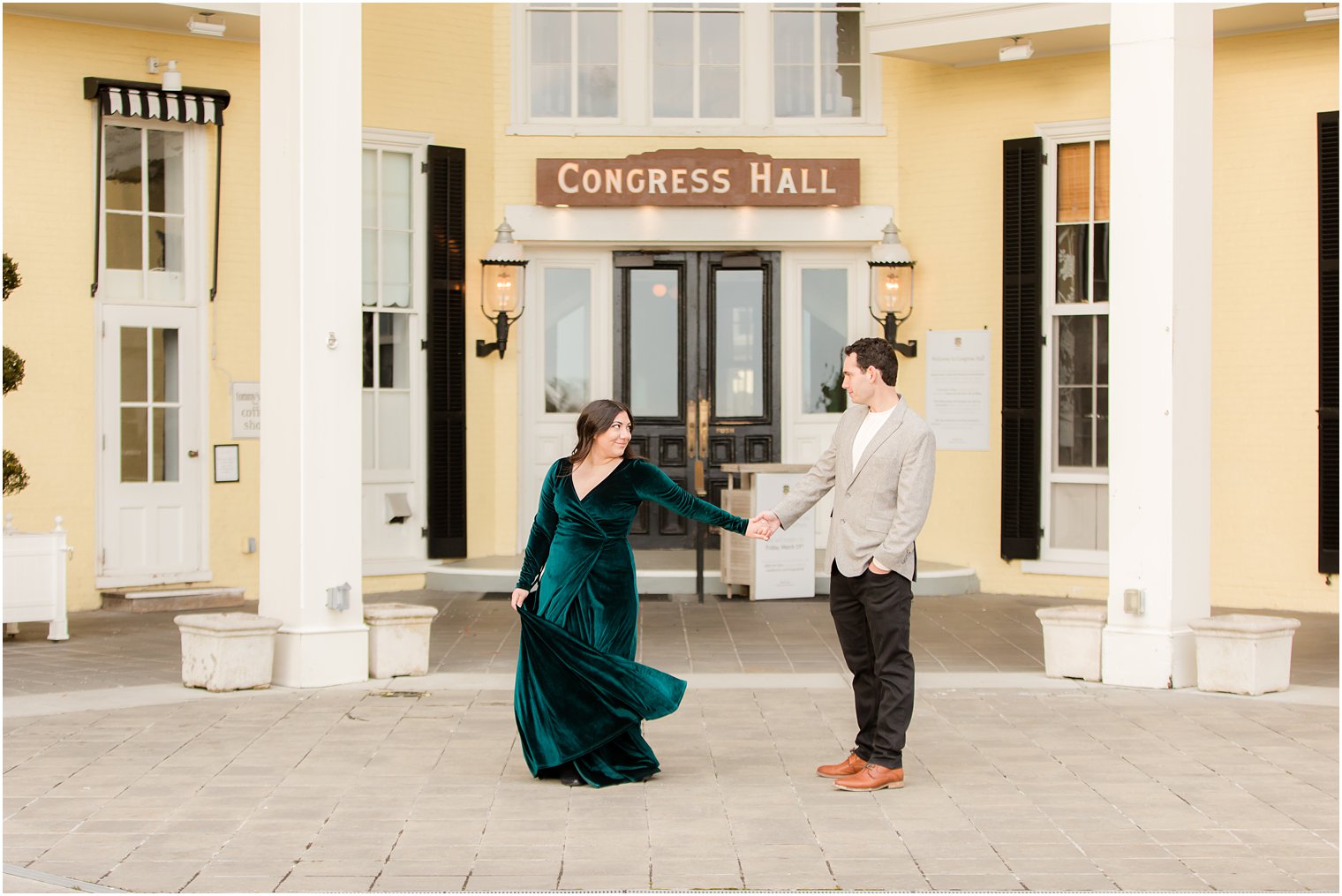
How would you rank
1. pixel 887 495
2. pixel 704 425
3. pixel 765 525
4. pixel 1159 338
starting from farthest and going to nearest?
pixel 704 425 < pixel 1159 338 < pixel 765 525 < pixel 887 495

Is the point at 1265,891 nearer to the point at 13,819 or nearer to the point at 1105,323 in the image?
the point at 13,819

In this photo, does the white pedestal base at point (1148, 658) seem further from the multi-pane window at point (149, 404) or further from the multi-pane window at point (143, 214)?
the multi-pane window at point (143, 214)

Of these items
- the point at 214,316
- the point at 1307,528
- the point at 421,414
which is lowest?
the point at 1307,528

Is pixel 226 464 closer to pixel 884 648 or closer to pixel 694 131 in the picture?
pixel 694 131

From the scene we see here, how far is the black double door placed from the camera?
1233cm

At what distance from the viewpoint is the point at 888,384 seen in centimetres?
566

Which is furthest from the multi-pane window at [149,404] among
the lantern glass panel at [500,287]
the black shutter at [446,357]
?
the lantern glass panel at [500,287]

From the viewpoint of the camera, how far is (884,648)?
18.1 feet

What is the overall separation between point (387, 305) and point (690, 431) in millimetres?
2661

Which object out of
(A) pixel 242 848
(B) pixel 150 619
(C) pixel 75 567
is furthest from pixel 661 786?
(C) pixel 75 567

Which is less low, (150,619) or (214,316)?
(214,316)

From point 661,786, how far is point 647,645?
3405mm

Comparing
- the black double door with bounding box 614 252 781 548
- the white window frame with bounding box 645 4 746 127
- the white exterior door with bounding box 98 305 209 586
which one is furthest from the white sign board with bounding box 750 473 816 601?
the white exterior door with bounding box 98 305 209 586

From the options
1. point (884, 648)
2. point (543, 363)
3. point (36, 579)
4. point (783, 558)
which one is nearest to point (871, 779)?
point (884, 648)
